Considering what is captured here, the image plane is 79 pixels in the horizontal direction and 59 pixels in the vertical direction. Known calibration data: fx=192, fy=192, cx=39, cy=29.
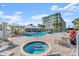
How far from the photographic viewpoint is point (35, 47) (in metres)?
1.49

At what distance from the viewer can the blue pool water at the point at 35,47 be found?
58.8 inches

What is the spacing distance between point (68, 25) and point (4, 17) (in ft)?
1.66

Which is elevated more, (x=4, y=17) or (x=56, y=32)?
(x=4, y=17)

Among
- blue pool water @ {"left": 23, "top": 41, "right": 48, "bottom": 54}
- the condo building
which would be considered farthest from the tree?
blue pool water @ {"left": 23, "top": 41, "right": 48, "bottom": 54}

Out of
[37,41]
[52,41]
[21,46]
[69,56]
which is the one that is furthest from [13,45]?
[69,56]

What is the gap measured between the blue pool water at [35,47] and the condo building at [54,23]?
13 centimetres

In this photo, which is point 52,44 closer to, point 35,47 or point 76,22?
point 35,47

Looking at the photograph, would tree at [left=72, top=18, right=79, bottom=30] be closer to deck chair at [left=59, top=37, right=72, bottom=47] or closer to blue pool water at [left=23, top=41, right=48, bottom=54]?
deck chair at [left=59, top=37, right=72, bottom=47]

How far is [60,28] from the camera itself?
1522 mm

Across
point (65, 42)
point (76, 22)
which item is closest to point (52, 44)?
point (65, 42)

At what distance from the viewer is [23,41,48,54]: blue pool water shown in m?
1.49

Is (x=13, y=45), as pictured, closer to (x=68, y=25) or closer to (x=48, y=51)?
(x=48, y=51)

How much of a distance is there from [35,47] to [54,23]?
0.80 ft

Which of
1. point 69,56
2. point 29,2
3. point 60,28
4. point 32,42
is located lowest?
point 69,56
